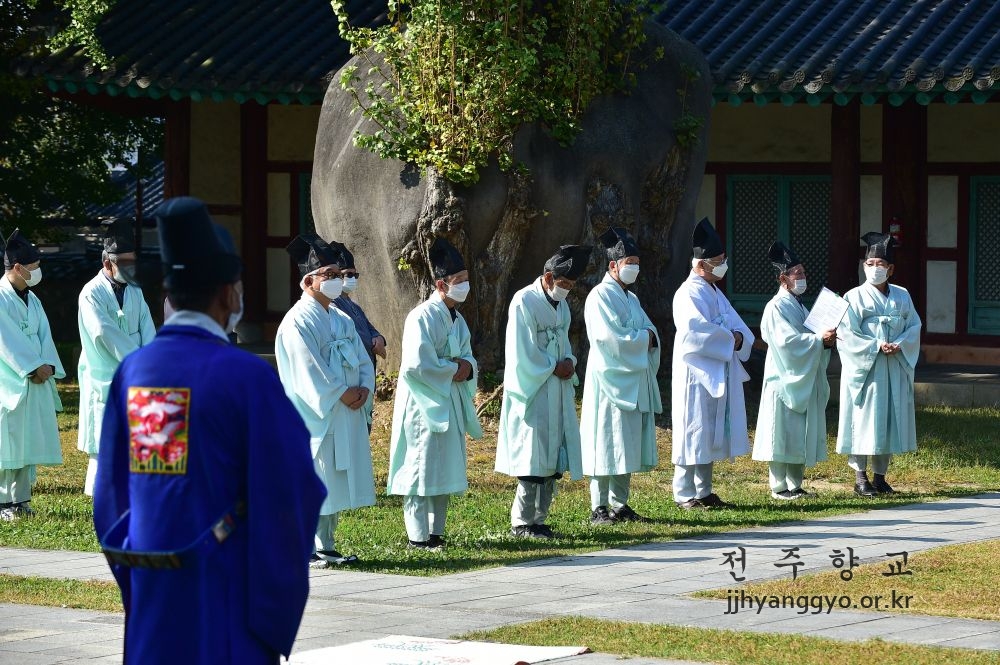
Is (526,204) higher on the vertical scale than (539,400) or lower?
higher

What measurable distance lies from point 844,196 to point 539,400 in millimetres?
7742

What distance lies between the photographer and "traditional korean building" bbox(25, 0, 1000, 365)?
54.2 feet

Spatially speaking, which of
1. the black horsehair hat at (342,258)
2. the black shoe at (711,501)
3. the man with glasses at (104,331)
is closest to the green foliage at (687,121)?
the black shoe at (711,501)

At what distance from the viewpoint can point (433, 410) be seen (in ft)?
31.9

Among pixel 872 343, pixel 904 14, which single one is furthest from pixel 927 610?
pixel 904 14

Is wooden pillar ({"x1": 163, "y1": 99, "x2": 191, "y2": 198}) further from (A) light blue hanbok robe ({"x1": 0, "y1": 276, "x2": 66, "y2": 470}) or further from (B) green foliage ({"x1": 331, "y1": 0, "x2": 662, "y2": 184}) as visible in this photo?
(A) light blue hanbok robe ({"x1": 0, "y1": 276, "x2": 66, "y2": 470})

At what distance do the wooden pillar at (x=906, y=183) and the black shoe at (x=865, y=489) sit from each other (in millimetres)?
6386

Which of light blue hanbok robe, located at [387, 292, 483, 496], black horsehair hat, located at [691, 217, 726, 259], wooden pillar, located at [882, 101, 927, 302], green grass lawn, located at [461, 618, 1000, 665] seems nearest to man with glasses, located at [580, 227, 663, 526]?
black horsehair hat, located at [691, 217, 726, 259]

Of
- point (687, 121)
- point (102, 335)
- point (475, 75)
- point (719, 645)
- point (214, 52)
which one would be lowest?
point (719, 645)

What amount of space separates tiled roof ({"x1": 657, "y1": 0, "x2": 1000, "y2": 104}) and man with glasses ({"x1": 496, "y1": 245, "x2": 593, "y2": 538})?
6.54 metres

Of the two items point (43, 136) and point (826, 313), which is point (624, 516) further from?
point (43, 136)

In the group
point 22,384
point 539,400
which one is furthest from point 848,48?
point 22,384

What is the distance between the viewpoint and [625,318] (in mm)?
10984

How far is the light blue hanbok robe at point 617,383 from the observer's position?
427 inches
